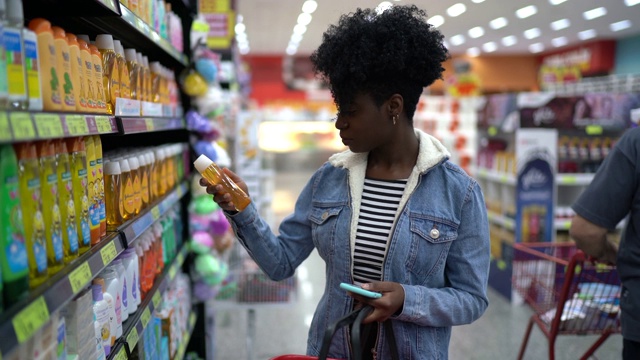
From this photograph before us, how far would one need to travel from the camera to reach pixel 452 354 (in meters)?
3.77

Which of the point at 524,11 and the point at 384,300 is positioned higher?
the point at 524,11

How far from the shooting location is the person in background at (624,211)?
76.2 inches

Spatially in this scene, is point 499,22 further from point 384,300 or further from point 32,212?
point 32,212

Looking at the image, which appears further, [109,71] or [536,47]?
[536,47]

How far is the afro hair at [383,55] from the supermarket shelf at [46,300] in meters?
0.81

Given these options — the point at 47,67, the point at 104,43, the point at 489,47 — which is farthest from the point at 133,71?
the point at 489,47

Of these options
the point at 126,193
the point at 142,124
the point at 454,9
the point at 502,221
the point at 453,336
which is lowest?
the point at 453,336

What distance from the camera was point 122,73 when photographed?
1.90 meters

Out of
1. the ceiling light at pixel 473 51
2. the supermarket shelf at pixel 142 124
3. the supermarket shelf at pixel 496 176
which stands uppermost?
the ceiling light at pixel 473 51

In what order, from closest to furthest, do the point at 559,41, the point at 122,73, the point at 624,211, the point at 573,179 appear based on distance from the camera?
the point at 122,73, the point at 624,211, the point at 573,179, the point at 559,41

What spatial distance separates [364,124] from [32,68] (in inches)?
33.8

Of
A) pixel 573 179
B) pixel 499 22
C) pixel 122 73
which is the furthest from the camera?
pixel 499 22

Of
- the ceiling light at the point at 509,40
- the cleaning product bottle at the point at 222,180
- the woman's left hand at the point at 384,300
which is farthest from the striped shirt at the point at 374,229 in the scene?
the ceiling light at the point at 509,40

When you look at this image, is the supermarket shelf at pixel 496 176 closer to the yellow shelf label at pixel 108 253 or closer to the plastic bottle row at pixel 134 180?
the plastic bottle row at pixel 134 180
